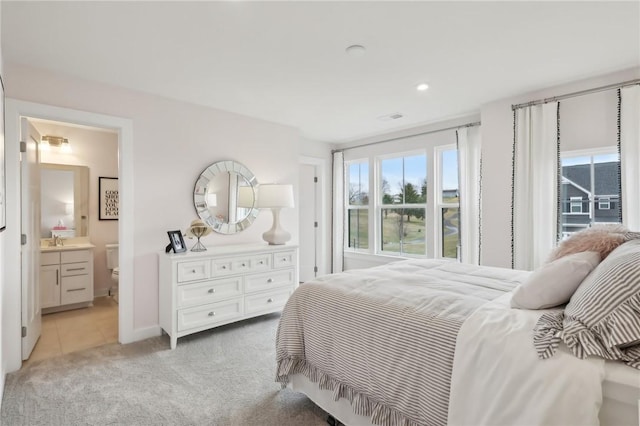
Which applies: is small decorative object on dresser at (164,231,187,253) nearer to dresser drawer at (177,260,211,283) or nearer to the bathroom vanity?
dresser drawer at (177,260,211,283)

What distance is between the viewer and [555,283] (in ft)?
4.51

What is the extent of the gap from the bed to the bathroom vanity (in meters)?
3.55

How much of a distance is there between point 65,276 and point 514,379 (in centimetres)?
495

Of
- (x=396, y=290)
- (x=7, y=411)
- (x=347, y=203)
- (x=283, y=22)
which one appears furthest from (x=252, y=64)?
(x=347, y=203)

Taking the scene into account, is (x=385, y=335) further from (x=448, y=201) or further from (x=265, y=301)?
(x=448, y=201)

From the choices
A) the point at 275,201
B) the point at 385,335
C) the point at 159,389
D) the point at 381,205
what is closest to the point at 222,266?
the point at 275,201

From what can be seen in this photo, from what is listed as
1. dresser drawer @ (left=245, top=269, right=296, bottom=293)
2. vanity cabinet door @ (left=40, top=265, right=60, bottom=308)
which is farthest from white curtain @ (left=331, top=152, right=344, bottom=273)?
vanity cabinet door @ (left=40, top=265, right=60, bottom=308)

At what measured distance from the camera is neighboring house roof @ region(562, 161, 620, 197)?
296 centimetres

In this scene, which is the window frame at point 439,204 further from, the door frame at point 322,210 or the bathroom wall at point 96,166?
the bathroom wall at point 96,166

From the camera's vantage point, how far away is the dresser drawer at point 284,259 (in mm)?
3707

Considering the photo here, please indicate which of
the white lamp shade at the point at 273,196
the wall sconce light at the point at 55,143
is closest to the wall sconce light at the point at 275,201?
the white lamp shade at the point at 273,196

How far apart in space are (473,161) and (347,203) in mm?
2258

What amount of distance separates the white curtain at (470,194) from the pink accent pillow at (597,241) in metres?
2.06

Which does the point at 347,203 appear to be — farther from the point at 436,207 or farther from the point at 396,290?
the point at 396,290
